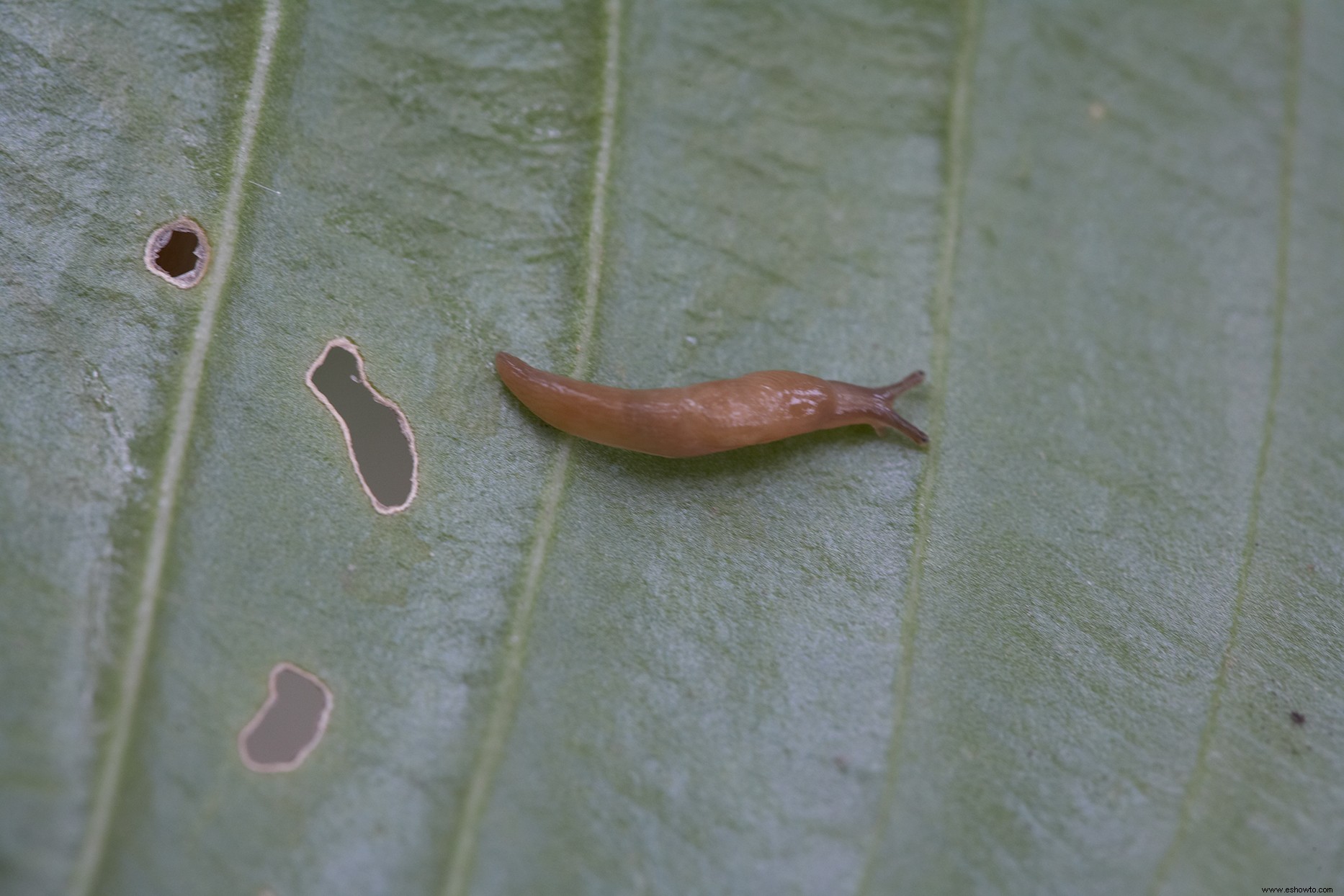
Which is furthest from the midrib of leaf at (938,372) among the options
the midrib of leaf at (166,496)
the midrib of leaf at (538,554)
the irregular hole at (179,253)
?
the irregular hole at (179,253)

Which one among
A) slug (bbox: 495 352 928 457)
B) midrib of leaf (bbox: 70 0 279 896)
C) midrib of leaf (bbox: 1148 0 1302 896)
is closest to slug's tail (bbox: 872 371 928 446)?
slug (bbox: 495 352 928 457)

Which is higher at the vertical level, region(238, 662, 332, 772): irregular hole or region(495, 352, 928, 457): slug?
region(495, 352, 928, 457): slug

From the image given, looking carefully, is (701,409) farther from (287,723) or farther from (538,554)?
(287,723)

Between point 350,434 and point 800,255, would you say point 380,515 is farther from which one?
point 800,255

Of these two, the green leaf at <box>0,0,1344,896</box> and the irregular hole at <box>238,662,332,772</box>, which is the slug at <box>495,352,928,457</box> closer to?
the green leaf at <box>0,0,1344,896</box>

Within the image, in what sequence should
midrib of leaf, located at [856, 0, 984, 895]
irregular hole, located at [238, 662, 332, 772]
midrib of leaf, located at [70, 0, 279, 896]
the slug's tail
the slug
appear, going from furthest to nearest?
the slug's tail
the slug
midrib of leaf, located at [856, 0, 984, 895]
irregular hole, located at [238, 662, 332, 772]
midrib of leaf, located at [70, 0, 279, 896]

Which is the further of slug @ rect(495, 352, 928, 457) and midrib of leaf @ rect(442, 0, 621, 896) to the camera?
slug @ rect(495, 352, 928, 457)

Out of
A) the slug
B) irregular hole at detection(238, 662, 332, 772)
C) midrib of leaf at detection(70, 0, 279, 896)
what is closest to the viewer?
midrib of leaf at detection(70, 0, 279, 896)
